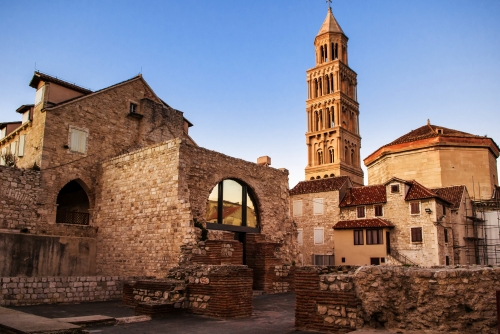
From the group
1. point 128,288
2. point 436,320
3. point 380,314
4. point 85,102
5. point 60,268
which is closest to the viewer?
point 436,320

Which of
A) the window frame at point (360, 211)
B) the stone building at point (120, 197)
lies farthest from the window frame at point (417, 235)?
the stone building at point (120, 197)

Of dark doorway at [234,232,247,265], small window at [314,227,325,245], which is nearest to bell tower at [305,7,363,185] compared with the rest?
small window at [314,227,325,245]

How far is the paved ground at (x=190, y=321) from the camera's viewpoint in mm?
8508

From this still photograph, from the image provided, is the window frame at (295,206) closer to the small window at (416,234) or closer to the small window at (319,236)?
the small window at (319,236)

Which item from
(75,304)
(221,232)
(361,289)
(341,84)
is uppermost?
(341,84)

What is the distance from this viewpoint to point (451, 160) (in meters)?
36.6

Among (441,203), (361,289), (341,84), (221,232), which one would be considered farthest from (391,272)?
(341,84)

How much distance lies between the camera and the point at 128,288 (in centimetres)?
1229

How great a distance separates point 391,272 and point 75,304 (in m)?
9.79

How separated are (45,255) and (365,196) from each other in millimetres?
24503

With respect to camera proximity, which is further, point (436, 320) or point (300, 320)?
point (300, 320)

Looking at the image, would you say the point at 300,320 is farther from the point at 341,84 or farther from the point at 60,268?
the point at 341,84

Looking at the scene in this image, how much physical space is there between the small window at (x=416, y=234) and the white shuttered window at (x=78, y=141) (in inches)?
895

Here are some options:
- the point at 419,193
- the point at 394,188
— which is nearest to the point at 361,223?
the point at 394,188
